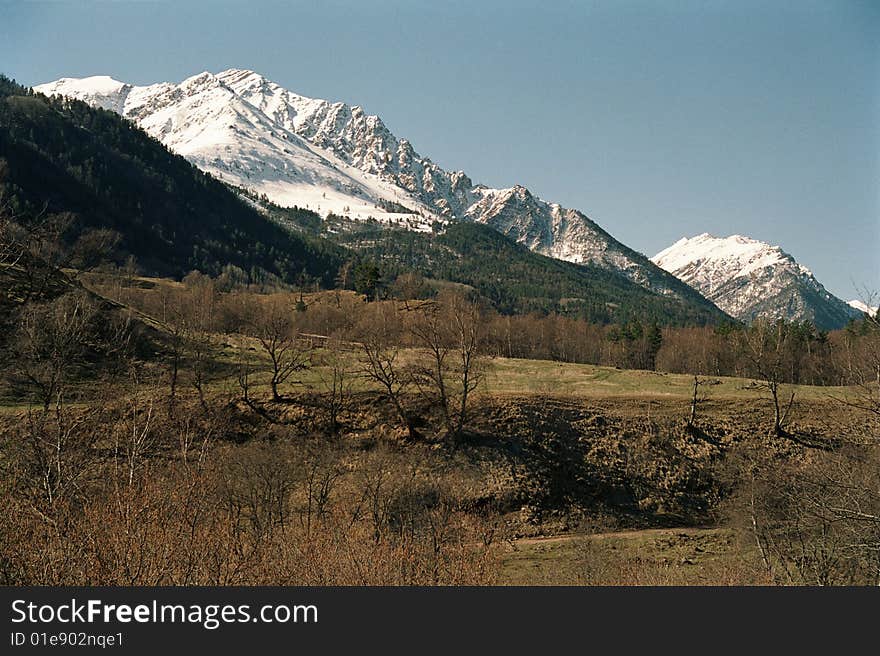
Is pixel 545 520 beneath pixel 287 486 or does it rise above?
beneath

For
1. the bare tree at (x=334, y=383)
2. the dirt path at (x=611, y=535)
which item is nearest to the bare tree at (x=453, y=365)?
the bare tree at (x=334, y=383)

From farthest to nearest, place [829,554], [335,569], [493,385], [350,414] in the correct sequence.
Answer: [493,385] < [350,414] < [829,554] < [335,569]

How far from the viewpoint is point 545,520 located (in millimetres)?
44938

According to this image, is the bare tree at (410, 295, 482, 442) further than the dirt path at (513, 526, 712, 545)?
Yes

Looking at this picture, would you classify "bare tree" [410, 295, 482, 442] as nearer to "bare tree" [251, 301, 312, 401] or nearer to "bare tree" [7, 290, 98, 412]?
"bare tree" [251, 301, 312, 401]

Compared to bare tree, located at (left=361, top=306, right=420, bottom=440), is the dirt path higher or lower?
lower

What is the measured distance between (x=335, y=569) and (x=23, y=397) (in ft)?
135

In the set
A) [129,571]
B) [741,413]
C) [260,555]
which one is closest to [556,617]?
[129,571]

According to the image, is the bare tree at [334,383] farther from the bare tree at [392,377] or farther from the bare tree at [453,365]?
the bare tree at [453,365]

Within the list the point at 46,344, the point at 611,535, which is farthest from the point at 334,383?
the point at 611,535

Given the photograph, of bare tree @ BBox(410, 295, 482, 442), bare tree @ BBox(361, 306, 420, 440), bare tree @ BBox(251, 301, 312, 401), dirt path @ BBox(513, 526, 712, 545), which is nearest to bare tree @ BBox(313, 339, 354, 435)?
bare tree @ BBox(251, 301, 312, 401)

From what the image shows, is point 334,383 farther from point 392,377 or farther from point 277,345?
point 277,345

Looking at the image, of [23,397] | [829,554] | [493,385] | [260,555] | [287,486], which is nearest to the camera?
[260,555]

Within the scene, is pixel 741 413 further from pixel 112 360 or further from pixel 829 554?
pixel 112 360
